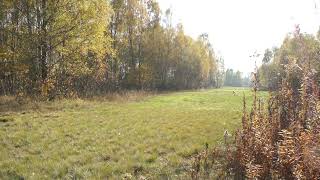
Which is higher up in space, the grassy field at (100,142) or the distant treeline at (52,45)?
the distant treeline at (52,45)

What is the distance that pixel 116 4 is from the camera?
4869cm

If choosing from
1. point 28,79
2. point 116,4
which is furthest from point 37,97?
point 116,4

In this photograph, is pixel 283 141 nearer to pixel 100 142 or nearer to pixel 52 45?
pixel 100 142

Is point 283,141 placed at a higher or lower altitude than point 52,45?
lower

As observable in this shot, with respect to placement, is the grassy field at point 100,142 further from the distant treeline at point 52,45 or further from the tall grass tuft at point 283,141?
the distant treeline at point 52,45

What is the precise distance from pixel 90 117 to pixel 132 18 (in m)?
33.9

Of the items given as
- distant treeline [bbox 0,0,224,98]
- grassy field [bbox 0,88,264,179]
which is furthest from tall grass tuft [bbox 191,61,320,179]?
distant treeline [bbox 0,0,224,98]

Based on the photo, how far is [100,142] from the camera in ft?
42.7

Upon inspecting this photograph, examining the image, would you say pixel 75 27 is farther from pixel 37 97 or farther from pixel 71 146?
pixel 71 146

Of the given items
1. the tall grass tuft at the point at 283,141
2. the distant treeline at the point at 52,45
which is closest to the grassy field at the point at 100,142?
the tall grass tuft at the point at 283,141

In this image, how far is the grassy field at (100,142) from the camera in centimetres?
978

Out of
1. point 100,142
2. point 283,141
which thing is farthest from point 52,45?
point 283,141

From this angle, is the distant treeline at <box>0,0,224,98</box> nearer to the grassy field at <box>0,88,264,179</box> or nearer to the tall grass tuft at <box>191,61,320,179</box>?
the grassy field at <box>0,88,264,179</box>

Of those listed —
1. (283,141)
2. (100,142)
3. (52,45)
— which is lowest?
(100,142)
